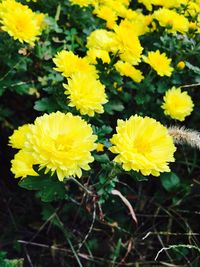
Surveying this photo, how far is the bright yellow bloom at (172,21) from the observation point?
1930 mm

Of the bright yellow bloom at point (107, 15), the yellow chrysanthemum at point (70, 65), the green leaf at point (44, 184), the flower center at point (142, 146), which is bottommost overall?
the green leaf at point (44, 184)

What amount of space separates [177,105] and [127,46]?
34 centimetres

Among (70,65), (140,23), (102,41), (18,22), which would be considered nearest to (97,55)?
(102,41)

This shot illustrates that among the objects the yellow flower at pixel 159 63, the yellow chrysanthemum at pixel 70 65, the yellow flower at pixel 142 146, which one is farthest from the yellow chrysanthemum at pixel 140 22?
the yellow flower at pixel 142 146

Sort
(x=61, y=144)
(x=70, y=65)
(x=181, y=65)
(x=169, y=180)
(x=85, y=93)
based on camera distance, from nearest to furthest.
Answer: (x=61, y=144) < (x=85, y=93) < (x=70, y=65) < (x=181, y=65) < (x=169, y=180)

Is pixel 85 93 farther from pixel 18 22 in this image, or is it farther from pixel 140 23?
pixel 140 23

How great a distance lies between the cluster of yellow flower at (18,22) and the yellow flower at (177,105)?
61 cm

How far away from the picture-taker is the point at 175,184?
200 cm

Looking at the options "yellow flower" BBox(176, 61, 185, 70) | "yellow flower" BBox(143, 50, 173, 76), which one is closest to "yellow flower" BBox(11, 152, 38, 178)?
"yellow flower" BBox(143, 50, 173, 76)

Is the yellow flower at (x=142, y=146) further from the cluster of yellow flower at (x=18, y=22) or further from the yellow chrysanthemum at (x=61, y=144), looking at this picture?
the cluster of yellow flower at (x=18, y=22)

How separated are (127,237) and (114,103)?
651 mm

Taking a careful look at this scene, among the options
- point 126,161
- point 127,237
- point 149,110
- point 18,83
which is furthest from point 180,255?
point 18,83

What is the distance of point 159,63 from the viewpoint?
1.83 m

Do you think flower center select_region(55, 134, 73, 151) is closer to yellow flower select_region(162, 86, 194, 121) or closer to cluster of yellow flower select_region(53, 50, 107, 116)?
cluster of yellow flower select_region(53, 50, 107, 116)
